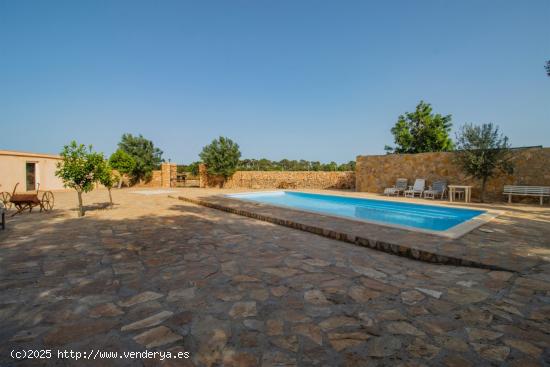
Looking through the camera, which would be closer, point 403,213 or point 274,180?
point 403,213

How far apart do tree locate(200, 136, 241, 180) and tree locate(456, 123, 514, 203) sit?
14147 millimetres

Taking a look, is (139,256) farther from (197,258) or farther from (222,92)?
(222,92)

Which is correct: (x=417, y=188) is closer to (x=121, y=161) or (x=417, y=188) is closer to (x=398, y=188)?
(x=398, y=188)

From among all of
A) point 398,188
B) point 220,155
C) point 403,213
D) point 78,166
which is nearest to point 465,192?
point 398,188

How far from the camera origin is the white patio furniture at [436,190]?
11164 mm

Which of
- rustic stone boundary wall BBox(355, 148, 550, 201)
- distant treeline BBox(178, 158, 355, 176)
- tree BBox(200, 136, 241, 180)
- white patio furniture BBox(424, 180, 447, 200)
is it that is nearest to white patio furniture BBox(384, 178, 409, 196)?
rustic stone boundary wall BBox(355, 148, 550, 201)

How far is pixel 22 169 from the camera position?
613 inches

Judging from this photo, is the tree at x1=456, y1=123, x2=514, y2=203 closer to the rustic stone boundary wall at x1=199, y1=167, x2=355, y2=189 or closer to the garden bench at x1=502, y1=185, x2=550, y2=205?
the garden bench at x1=502, y1=185, x2=550, y2=205

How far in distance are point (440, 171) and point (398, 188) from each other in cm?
203

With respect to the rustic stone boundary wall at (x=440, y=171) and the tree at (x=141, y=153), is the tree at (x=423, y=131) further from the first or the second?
the tree at (x=141, y=153)

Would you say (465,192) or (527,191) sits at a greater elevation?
(527,191)

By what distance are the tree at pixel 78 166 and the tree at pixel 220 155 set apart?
38.1 feet

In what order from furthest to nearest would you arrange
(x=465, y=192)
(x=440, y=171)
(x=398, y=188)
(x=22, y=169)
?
(x=22, y=169) < (x=398, y=188) < (x=440, y=171) < (x=465, y=192)

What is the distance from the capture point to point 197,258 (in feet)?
11.3
